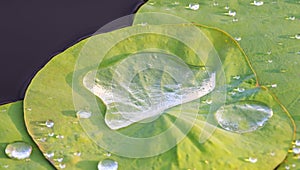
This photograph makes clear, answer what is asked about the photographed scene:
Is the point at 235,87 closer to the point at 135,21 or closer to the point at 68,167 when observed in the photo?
the point at 135,21

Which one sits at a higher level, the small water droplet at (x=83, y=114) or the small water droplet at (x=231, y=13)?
the small water droplet at (x=231, y=13)

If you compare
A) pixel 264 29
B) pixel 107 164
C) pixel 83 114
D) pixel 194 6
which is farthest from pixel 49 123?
pixel 264 29

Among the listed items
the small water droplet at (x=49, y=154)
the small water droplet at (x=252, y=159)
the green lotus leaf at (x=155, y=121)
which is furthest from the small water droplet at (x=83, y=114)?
the small water droplet at (x=252, y=159)

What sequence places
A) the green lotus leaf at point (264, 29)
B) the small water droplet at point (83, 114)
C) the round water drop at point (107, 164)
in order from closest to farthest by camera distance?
1. the round water drop at point (107, 164)
2. the small water droplet at point (83, 114)
3. the green lotus leaf at point (264, 29)

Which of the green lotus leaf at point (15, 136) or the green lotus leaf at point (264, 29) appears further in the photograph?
the green lotus leaf at point (264, 29)

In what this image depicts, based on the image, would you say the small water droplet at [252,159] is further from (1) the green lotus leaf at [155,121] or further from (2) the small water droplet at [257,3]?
(2) the small water droplet at [257,3]

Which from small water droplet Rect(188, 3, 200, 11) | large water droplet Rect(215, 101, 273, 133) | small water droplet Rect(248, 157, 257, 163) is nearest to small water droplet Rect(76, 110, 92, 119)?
large water droplet Rect(215, 101, 273, 133)

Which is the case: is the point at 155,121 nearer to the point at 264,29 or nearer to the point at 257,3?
the point at 264,29

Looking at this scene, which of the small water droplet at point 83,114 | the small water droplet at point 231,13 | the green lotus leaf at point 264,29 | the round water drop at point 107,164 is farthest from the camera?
the small water droplet at point 231,13
